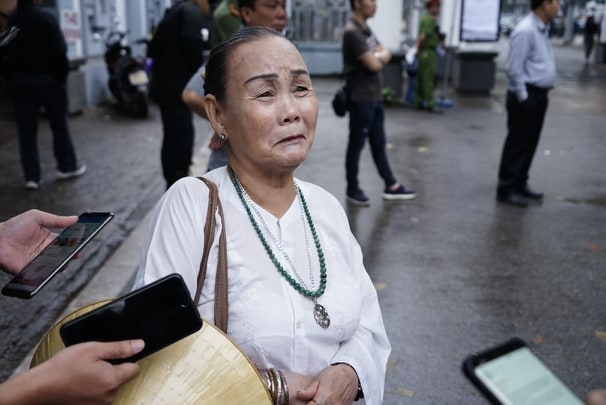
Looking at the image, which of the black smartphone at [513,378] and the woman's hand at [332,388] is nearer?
the black smartphone at [513,378]

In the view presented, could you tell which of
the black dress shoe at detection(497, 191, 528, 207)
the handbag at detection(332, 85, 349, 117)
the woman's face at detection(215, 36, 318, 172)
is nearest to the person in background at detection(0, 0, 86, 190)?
the handbag at detection(332, 85, 349, 117)

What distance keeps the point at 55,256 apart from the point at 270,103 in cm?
69

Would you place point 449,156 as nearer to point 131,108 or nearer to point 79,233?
point 131,108

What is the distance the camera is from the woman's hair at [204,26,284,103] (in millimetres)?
1861

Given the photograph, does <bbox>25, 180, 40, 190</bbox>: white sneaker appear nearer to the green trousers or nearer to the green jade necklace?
the green jade necklace

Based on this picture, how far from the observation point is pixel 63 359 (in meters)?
1.28

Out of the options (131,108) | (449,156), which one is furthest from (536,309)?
(131,108)

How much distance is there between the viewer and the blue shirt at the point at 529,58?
6059 mm

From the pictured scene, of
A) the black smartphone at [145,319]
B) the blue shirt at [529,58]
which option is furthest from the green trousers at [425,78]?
the black smartphone at [145,319]

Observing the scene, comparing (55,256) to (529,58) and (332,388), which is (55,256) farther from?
(529,58)

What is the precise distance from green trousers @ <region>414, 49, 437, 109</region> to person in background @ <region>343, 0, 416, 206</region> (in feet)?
Answer: 20.3

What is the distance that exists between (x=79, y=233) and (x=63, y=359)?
0.57m

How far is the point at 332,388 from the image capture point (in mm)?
1782

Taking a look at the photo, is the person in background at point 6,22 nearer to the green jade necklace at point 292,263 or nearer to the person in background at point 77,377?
the green jade necklace at point 292,263
